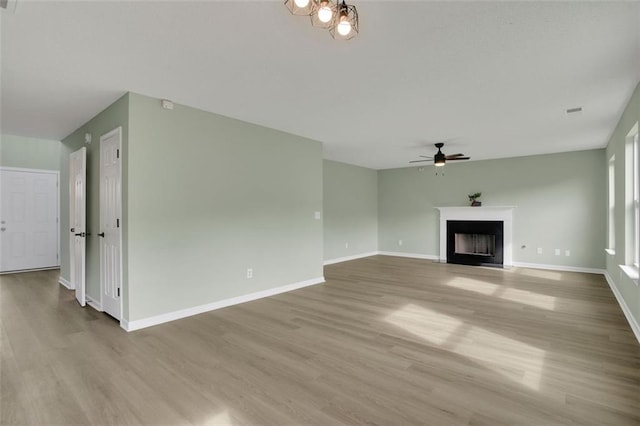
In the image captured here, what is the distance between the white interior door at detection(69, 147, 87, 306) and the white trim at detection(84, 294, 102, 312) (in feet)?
0.30

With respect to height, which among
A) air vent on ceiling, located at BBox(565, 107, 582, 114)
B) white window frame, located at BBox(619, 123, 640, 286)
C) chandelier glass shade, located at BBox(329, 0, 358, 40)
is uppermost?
air vent on ceiling, located at BBox(565, 107, 582, 114)

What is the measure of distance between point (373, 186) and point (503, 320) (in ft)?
20.1

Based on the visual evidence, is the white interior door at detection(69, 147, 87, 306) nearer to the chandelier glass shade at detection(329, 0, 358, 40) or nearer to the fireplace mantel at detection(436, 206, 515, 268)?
the chandelier glass shade at detection(329, 0, 358, 40)

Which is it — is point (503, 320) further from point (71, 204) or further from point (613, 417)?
point (71, 204)

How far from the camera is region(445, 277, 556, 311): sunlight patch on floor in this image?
429 cm

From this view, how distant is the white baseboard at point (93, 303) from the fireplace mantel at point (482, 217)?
729 centimetres

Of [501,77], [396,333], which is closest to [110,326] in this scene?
[396,333]

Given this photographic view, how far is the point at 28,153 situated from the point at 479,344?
9.25m

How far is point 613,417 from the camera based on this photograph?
1890 mm

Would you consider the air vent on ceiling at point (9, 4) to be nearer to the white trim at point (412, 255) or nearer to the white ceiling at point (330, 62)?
the white ceiling at point (330, 62)

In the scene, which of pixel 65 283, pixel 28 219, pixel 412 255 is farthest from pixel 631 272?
pixel 28 219

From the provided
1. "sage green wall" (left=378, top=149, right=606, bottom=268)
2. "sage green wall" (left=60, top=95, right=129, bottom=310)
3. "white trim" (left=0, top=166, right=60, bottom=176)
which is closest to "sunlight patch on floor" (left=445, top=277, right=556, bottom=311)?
"sage green wall" (left=378, top=149, right=606, bottom=268)

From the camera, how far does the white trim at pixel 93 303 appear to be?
4.07 meters

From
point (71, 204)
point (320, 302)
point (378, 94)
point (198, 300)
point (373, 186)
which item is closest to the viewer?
point (378, 94)
